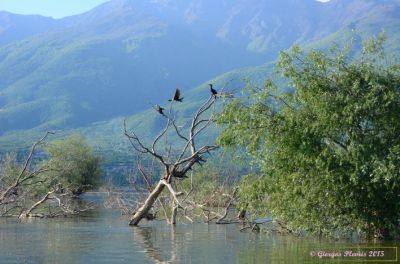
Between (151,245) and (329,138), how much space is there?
7596 millimetres

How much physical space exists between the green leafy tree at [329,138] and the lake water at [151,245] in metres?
1.46

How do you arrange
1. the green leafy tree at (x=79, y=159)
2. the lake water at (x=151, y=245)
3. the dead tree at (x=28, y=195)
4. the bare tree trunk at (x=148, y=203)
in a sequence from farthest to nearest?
1. the green leafy tree at (x=79, y=159)
2. the dead tree at (x=28, y=195)
3. the bare tree trunk at (x=148, y=203)
4. the lake water at (x=151, y=245)

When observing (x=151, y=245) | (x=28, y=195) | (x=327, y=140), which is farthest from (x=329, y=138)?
(x=28, y=195)

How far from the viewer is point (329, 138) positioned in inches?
953

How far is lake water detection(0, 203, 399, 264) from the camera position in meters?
19.7

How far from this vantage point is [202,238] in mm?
26984

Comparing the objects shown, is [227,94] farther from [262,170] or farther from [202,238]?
[202,238]

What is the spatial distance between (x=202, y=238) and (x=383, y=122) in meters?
8.66

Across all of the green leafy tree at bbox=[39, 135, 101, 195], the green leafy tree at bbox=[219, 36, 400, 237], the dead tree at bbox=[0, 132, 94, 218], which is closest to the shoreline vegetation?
the green leafy tree at bbox=[219, 36, 400, 237]

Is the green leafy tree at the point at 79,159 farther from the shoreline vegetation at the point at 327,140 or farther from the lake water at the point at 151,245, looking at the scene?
the shoreline vegetation at the point at 327,140

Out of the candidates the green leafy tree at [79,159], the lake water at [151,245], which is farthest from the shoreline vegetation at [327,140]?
the green leafy tree at [79,159]

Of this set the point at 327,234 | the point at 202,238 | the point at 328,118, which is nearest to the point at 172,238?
the point at 202,238

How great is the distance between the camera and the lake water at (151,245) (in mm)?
19719

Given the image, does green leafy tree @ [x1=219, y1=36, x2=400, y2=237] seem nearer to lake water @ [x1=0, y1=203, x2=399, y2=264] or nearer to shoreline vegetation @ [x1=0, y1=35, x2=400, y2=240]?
shoreline vegetation @ [x1=0, y1=35, x2=400, y2=240]
